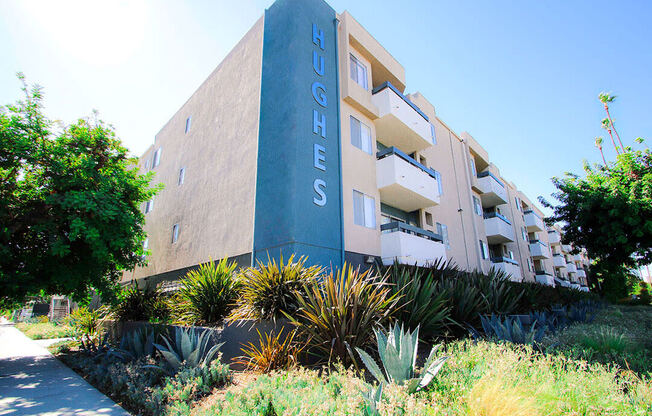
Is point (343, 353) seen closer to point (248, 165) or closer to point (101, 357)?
point (101, 357)

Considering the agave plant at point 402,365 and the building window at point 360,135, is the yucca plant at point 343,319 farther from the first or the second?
the building window at point 360,135

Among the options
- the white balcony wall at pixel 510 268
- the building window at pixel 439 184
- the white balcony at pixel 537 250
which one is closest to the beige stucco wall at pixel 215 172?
the building window at pixel 439 184

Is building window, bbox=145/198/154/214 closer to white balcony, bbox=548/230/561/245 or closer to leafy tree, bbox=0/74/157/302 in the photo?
leafy tree, bbox=0/74/157/302

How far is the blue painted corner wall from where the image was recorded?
34.3 ft

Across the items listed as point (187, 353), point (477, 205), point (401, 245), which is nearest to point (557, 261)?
point (477, 205)

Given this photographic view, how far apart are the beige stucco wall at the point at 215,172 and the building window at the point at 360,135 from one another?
421cm

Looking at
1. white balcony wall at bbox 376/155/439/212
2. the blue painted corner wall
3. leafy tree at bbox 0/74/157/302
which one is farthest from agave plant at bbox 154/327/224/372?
white balcony wall at bbox 376/155/439/212

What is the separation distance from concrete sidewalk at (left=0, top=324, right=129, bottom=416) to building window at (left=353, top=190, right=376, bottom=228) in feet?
29.3

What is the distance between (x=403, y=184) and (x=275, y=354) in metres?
9.66

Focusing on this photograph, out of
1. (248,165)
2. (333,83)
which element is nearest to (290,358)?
(248,165)

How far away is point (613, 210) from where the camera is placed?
18125 mm

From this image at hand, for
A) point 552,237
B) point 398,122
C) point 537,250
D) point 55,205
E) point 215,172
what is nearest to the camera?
point 55,205

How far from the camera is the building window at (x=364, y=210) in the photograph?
1255 centimetres

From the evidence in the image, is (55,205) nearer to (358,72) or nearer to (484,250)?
(358,72)
